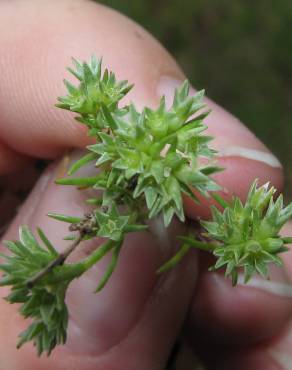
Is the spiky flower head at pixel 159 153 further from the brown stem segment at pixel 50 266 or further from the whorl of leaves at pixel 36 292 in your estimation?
the whorl of leaves at pixel 36 292

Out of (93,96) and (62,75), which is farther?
(62,75)

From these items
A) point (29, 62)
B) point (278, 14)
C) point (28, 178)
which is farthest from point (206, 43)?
point (29, 62)

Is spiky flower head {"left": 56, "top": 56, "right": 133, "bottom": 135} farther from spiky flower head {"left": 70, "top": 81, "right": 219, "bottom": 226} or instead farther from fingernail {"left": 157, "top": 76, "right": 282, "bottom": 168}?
fingernail {"left": 157, "top": 76, "right": 282, "bottom": 168}

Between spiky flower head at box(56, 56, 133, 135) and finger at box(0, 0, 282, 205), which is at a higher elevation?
finger at box(0, 0, 282, 205)

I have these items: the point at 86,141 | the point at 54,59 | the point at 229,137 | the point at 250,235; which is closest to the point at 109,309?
the point at 86,141

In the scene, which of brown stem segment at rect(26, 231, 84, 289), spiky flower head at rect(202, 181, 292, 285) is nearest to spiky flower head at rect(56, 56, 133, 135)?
brown stem segment at rect(26, 231, 84, 289)

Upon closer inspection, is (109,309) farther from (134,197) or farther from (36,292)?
(134,197)
